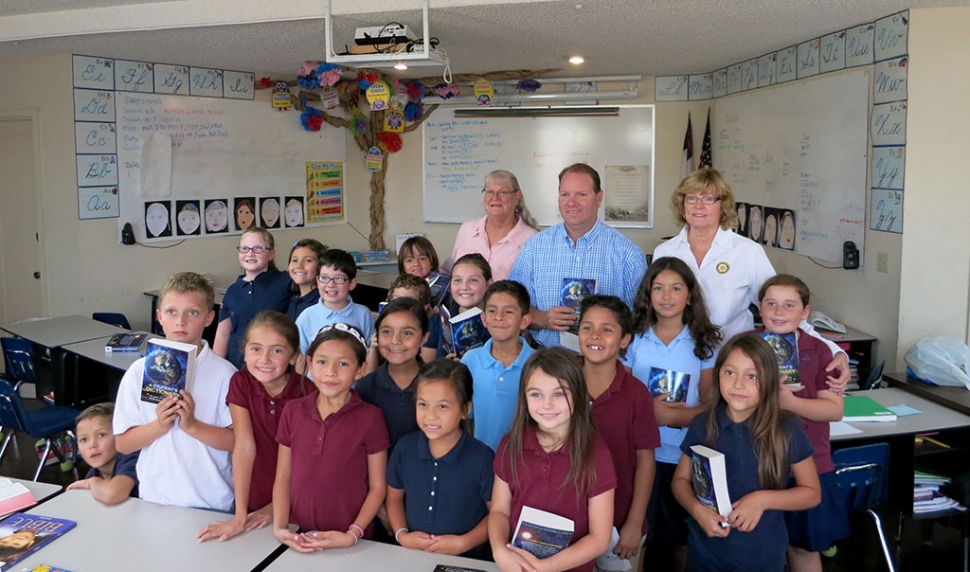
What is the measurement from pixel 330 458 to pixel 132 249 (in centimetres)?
425

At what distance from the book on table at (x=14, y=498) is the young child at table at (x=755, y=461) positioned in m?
1.99

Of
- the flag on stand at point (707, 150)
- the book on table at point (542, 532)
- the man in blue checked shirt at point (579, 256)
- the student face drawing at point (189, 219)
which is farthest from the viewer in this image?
the flag on stand at point (707, 150)

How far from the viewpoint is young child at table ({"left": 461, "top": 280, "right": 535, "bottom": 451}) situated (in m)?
2.57

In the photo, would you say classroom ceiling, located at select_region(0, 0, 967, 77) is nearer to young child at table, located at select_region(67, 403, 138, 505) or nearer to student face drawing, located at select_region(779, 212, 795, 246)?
student face drawing, located at select_region(779, 212, 795, 246)

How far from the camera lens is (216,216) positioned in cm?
644

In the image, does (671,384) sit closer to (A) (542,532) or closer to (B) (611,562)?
(B) (611,562)

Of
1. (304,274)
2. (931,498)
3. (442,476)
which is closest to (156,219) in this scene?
(304,274)

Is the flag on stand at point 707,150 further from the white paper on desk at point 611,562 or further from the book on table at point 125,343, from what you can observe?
the white paper on desk at point 611,562

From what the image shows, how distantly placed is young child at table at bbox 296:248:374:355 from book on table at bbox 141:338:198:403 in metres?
1.08

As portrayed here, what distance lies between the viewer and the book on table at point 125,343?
177 inches

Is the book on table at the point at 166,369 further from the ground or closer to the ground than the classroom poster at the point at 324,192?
closer to the ground

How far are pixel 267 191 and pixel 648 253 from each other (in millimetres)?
3415

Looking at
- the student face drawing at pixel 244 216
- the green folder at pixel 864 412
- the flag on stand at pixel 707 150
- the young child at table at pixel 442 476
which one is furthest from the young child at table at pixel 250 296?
the flag on stand at pixel 707 150

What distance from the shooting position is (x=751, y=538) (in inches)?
88.2
